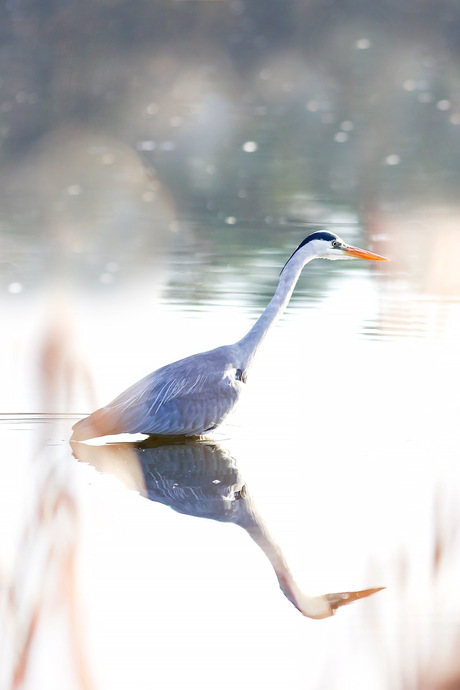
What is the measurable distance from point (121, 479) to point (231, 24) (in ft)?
56.9

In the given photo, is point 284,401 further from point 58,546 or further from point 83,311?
point 58,546

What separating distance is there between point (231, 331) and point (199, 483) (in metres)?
2.45

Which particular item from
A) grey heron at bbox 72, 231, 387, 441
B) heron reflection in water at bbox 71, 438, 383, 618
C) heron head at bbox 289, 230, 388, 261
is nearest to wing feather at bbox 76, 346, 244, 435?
grey heron at bbox 72, 231, 387, 441

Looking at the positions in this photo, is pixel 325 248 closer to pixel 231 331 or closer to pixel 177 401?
pixel 231 331

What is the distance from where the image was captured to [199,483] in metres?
4.77

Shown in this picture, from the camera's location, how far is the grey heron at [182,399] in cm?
522

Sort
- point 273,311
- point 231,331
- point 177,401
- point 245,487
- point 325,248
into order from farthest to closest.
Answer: point 231,331, point 325,248, point 273,311, point 177,401, point 245,487

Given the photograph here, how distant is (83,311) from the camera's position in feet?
24.8

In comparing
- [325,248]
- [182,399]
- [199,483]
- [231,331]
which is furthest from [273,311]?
[199,483]

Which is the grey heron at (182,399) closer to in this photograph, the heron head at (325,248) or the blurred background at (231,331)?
the blurred background at (231,331)

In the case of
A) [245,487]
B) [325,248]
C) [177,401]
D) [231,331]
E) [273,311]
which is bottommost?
[245,487]

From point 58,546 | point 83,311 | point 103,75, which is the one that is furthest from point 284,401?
point 103,75

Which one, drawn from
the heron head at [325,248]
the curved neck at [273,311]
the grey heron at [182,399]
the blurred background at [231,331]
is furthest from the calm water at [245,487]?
the heron head at [325,248]

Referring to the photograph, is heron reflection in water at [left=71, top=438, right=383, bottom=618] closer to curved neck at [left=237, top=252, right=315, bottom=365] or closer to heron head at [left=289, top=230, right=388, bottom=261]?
curved neck at [left=237, top=252, right=315, bottom=365]
